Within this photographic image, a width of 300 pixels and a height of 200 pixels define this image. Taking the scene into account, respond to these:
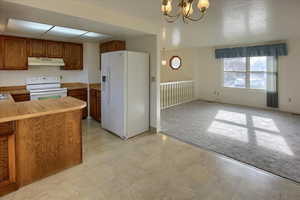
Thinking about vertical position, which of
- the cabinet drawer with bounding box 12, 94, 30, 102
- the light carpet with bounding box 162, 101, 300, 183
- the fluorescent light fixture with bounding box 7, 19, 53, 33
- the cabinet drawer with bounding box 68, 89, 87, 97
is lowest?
the light carpet with bounding box 162, 101, 300, 183

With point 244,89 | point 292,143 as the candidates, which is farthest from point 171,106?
point 292,143

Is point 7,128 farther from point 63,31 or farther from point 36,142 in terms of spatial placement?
point 63,31

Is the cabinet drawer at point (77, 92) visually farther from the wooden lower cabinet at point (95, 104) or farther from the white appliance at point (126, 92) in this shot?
the white appliance at point (126, 92)

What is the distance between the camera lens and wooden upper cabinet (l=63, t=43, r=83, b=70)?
4891mm

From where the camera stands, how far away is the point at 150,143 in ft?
11.5

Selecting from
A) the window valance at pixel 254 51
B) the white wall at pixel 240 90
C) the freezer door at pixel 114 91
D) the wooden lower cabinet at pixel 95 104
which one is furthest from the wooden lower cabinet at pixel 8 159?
the white wall at pixel 240 90

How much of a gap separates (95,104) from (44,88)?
50.5 inches

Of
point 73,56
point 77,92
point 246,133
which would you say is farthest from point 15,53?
point 246,133

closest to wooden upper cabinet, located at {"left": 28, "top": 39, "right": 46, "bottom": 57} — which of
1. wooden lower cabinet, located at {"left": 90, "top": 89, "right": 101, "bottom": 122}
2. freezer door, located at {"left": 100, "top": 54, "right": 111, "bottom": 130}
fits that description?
wooden lower cabinet, located at {"left": 90, "top": 89, "right": 101, "bottom": 122}

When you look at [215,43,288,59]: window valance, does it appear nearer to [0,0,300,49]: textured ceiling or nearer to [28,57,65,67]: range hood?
[0,0,300,49]: textured ceiling

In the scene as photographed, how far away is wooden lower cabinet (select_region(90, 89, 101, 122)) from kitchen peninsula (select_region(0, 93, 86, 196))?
201 cm

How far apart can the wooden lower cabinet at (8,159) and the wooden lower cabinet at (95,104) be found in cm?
261

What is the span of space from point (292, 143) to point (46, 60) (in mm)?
5491

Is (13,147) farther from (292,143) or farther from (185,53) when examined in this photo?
(185,53)
